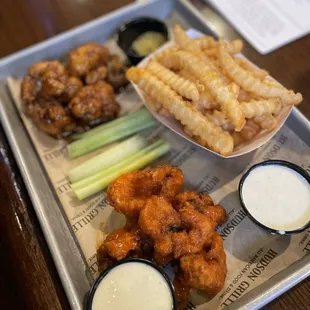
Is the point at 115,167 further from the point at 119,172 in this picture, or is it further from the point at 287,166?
the point at 287,166

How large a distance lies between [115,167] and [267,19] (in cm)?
164

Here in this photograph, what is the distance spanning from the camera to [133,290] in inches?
67.8

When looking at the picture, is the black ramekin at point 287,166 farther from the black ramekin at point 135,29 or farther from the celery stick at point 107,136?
the black ramekin at point 135,29

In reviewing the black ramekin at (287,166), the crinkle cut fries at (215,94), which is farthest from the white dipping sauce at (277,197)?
the crinkle cut fries at (215,94)

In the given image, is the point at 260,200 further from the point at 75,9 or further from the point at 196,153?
the point at 75,9

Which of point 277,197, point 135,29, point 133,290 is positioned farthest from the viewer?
point 135,29

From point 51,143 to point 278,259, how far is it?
149 cm

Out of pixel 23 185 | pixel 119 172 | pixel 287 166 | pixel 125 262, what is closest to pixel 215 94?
pixel 287 166

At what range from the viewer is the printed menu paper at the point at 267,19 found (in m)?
2.82

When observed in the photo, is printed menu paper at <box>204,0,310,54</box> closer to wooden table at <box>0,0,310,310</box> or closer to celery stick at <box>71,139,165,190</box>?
wooden table at <box>0,0,310,310</box>

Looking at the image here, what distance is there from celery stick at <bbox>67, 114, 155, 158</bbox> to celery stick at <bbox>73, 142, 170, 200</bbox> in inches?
8.1

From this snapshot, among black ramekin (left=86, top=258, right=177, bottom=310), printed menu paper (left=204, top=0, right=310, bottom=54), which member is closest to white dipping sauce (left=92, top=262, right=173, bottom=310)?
black ramekin (left=86, top=258, right=177, bottom=310)

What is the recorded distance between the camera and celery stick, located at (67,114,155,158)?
2.45 meters

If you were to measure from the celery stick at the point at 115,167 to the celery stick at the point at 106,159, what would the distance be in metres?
0.03
